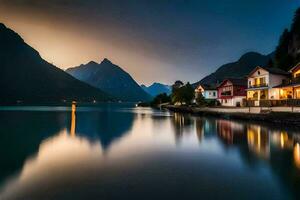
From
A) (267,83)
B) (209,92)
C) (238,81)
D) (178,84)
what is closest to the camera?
(267,83)

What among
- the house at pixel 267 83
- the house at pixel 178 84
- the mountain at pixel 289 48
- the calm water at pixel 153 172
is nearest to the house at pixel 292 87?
the house at pixel 267 83

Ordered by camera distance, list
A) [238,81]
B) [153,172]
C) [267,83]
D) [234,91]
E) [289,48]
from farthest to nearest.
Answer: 1. [289,48]
2. [238,81]
3. [234,91]
4. [267,83]
5. [153,172]

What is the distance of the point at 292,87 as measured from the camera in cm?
4181

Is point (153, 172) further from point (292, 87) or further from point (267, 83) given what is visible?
point (267, 83)

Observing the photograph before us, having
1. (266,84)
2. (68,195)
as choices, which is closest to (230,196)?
(68,195)

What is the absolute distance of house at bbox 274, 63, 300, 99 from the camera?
4103 cm

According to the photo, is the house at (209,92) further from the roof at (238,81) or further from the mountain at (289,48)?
the mountain at (289,48)

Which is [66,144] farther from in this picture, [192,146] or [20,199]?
[20,199]

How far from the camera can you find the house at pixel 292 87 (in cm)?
4103

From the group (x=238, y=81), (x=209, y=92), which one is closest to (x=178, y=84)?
(x=209, y=92)

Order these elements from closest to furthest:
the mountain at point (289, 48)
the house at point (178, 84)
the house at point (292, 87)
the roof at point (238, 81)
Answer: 1. the house at point (292, 87)
2. the roof at point (238, 81)
3. the mountain at point (289, 48)
4. the house at point (178, 84)

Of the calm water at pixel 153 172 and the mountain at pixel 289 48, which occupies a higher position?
the mountain at pixel 289 48

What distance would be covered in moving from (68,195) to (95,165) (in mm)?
5047

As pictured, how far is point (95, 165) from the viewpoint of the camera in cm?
1413
